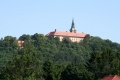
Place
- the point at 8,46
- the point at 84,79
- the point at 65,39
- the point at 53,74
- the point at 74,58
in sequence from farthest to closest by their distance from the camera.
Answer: the point at 65,39, the point at 8,46, the point at 74,58, the point at 84,79, the point at 53,74

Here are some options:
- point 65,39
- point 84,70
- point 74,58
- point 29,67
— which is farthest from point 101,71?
point 65,39

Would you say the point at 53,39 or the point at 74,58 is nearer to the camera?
the point at 74,58

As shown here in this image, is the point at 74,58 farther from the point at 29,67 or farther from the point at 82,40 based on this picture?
the point at 29,67

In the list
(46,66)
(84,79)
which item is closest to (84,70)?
(84,79)

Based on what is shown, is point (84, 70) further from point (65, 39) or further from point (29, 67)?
point (65, 39)

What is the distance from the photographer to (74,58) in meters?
153

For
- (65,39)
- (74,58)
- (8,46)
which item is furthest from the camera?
(65,39)

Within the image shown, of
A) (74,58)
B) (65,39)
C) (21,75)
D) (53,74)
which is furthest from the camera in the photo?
(65,39)

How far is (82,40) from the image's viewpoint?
193 m

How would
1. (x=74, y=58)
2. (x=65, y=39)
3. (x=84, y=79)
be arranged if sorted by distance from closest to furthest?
(x=84, y=79), (x=74, y=58), (x=65, y=39)

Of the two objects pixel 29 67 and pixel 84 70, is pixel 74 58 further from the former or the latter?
pixel 29 67

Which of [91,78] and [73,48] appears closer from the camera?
[91,78]

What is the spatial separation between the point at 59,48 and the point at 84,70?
317 ft

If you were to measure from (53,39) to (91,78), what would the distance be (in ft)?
388
